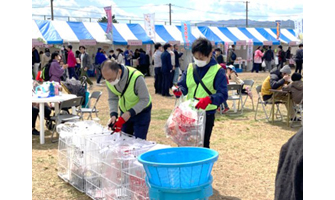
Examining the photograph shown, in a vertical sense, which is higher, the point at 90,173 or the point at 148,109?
the point at 148,109

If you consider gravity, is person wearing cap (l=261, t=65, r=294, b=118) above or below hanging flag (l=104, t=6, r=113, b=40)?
below

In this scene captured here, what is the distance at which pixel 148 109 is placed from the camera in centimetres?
430

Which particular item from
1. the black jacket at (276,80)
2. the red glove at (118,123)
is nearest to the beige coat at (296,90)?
the black jacket at (276,80)

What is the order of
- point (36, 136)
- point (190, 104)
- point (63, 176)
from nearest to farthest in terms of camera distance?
point (190, 104), point (63, 176), point (36, 136)

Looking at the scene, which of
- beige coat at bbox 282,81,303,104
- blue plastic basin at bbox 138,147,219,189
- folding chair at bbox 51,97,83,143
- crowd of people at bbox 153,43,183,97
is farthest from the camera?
crowd of people at bbox 153,43,183,97

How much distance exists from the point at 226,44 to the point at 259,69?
126 inches

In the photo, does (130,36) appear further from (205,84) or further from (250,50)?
(205,84)

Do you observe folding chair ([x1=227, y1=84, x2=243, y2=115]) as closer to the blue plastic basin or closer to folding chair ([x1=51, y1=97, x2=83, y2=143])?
folding chair ([x1=51, y1=97, x2=83, y2=143])

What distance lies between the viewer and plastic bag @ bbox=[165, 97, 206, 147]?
3.92 meters

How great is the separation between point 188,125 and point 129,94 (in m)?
0.76

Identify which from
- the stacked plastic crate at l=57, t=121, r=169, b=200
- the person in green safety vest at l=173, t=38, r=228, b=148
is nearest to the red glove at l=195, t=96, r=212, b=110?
the person in green safety vest at l=173, t=38, r=228, b=148

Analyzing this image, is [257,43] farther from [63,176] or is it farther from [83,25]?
[63,176]

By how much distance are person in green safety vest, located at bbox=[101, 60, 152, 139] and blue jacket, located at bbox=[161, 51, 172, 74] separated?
8.85m

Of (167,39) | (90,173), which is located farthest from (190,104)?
(167,39)
